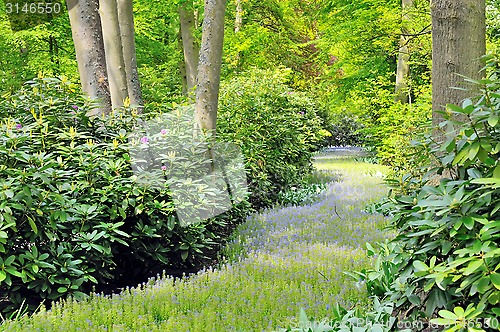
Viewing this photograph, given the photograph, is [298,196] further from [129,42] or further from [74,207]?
[74,207]

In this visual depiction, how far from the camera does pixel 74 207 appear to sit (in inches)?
152

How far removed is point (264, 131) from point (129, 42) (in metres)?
2.96

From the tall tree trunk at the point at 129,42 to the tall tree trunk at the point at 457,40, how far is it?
5.98 meters

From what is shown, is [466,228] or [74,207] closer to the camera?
[466,228]

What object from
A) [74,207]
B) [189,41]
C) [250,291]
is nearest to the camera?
[250,291]

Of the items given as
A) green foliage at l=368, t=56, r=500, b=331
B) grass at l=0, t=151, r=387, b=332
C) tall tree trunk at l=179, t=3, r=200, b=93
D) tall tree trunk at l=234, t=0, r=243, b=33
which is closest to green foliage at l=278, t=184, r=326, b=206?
Answer: grass at l=0, t=151, r=387, b=332

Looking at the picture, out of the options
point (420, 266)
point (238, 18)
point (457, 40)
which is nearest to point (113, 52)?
point (457, 40)

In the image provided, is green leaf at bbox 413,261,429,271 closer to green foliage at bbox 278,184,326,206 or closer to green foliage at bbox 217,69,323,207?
green foliage at bbox 217,69,323,207

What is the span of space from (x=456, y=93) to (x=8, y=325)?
131 inches

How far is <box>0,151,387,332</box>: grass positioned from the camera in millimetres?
3146

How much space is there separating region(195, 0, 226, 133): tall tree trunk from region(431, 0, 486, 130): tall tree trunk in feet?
10.1

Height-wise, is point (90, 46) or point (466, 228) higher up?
point (90, 46)

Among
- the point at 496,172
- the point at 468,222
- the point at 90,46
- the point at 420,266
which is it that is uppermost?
the point at 90,46

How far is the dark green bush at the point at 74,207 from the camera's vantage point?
3584 mm
